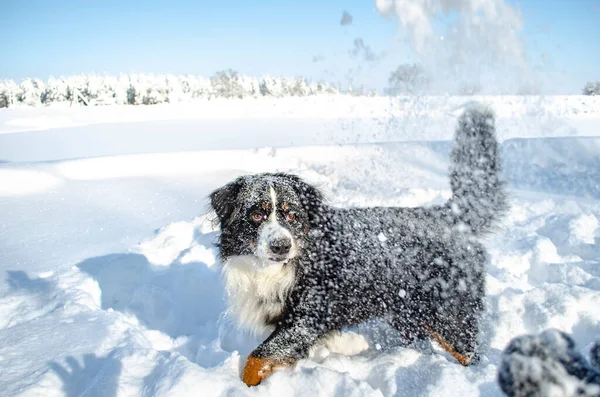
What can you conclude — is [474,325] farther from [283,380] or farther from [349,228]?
[283,380]

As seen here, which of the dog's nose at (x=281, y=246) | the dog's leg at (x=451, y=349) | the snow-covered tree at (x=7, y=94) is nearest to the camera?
the dog's nose at (x=281, y=246)

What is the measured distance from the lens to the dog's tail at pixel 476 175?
2.98m

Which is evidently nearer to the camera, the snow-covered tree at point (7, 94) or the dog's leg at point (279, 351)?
the dog's leg at point (279, 351)

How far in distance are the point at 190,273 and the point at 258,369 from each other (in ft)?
7.40

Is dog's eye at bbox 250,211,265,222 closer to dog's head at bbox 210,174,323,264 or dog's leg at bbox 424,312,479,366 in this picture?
dog's head at bbox 210,174,323,264

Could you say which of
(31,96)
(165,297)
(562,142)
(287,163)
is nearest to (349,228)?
(165,297)

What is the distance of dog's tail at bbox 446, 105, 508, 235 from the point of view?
2.98 meters

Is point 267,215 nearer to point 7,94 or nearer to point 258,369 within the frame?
point 258,369

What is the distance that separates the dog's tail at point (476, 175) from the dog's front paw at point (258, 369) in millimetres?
1704

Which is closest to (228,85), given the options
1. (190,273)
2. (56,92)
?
(56,92)

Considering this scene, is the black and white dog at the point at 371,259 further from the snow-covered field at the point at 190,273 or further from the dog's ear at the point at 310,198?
the snow-covered field at the point at 190,273

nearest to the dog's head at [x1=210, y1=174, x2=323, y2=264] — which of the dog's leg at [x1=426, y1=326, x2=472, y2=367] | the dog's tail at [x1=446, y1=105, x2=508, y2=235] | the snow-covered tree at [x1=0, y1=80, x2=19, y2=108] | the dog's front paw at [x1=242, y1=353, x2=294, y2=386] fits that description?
the dog's front paw at [x1=242, y1=353, x2=294, y2=386]

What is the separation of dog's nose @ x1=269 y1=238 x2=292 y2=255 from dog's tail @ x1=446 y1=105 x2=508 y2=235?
4.33 feet

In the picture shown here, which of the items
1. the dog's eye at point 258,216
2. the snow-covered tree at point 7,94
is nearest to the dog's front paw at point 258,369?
the dog's eye at point 258,216
